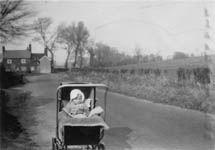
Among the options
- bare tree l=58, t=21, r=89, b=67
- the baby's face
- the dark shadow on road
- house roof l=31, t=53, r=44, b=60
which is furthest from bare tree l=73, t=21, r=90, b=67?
the dark shadow on road

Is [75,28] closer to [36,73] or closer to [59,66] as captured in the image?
[59,66]

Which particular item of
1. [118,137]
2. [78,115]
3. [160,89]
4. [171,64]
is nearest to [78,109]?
[78,115]

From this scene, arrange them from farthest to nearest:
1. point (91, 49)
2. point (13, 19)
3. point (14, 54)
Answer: point (91, 49) → point (14, 54) → point (13, 19)

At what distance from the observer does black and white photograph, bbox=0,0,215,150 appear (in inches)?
169

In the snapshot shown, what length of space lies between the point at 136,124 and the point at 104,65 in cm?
127

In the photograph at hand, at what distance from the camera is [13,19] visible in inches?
167

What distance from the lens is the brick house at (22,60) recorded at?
4305 millimetres

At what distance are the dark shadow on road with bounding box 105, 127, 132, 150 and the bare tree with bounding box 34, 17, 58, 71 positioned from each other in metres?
1.57

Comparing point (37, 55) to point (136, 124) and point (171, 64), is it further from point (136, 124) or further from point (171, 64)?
point (171, 64)

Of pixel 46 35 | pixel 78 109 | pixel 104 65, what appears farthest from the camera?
pixel 104 65

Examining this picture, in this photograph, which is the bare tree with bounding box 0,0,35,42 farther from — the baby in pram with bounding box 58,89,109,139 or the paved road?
the baby in pram with bounding box 58,89,109,139

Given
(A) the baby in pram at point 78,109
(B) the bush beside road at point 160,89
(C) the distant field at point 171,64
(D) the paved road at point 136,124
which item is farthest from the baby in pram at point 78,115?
(C) the distant field at point 171,64

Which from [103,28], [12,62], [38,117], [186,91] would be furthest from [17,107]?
[186,91]

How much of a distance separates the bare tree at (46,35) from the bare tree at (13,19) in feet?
0.67
